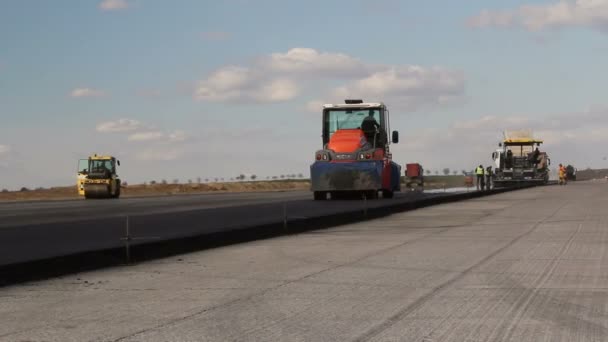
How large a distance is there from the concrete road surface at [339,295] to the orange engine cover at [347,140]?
59.7 ft

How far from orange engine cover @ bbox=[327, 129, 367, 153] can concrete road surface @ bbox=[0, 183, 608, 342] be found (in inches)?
716

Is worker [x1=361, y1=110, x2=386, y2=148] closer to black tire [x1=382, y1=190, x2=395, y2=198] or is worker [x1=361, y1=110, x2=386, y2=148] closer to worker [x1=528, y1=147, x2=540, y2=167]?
black tire [x1=382, y1=190, x2=395, y2=198]

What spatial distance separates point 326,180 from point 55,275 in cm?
2266

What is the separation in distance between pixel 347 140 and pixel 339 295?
25.8m

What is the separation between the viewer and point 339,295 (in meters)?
9.61

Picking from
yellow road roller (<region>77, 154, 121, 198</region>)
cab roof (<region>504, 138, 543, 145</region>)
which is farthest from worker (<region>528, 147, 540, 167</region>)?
yellow road roller (<region>77, 154, 121, 198</region>)

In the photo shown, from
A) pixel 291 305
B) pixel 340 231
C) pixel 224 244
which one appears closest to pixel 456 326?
pixel 291 305

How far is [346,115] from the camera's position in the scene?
121ft

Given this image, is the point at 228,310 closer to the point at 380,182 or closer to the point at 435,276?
the point at 435,276

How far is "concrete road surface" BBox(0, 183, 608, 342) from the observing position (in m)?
7.48

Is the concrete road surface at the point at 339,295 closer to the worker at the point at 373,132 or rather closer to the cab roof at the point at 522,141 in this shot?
the worker at the point at 373,132

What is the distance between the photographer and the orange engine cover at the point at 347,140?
35.0 meters

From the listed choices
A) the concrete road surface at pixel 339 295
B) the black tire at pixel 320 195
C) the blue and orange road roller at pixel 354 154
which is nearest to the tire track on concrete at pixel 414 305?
the concrete road surface at pixel 339 295

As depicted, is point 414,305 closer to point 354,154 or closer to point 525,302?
point 525,302
